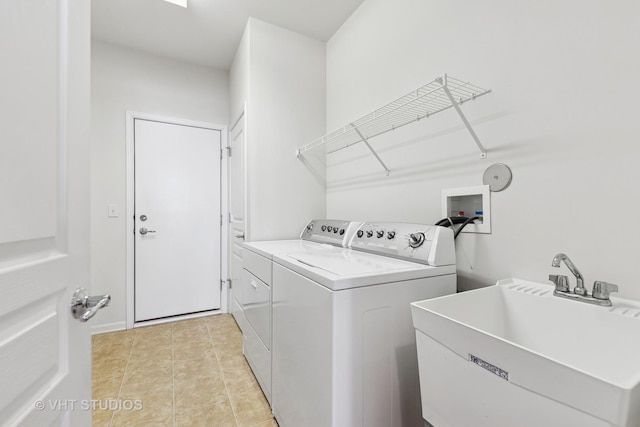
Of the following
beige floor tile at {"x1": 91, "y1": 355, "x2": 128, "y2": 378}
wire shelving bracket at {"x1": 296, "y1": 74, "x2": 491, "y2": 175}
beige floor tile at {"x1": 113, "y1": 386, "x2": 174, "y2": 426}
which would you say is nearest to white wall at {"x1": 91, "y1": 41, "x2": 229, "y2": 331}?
beige floor tile at {"x1": 91, "y1": 355, "x2": 128, "y2": 378}

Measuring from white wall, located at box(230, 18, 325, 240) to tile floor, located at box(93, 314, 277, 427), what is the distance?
3.27 feet

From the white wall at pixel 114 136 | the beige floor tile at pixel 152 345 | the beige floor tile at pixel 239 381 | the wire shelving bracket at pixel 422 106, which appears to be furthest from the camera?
the white wall at pixel 114 136

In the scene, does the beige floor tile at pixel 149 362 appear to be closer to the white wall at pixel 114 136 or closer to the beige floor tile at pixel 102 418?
the beige floor tile at pixel 102 418

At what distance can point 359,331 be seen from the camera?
954 millimetres

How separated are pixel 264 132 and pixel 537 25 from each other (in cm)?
177

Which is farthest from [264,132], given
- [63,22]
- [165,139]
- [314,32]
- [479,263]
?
[479,263]

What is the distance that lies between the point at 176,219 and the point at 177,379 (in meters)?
1.56

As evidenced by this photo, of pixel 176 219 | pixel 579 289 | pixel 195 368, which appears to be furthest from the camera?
pixel 176 219

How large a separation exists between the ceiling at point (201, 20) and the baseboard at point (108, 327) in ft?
8.72

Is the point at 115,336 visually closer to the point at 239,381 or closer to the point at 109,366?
the point at 109,366

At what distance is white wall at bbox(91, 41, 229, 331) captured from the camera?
255cm

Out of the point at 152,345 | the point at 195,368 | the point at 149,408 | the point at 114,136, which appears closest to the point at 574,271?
the point at 149,408

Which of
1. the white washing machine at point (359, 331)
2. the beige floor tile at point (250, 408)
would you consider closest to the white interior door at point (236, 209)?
the beige floor tile at point (250, 408)

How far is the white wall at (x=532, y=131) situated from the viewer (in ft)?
2.68
